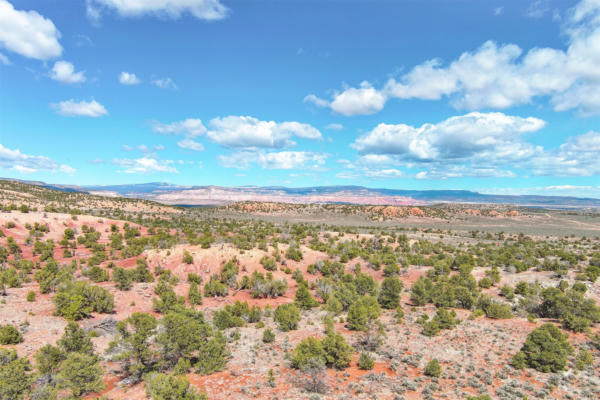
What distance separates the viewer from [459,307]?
23.2 meters

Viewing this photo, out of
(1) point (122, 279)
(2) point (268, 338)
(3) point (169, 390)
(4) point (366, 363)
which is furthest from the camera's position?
(1) point (122, 279)

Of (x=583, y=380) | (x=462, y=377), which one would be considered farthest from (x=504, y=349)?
(x=462, y=377)

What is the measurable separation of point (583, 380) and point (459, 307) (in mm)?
10709

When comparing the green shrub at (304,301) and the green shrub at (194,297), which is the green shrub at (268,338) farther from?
the green shrub at (194,297)

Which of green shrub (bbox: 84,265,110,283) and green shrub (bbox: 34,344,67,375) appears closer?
green shrub (bbox: 34,344,67,375)

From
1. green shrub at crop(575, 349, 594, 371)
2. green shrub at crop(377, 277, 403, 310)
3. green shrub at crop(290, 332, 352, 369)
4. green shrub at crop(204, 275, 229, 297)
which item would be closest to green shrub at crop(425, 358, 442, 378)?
green shrub at crop(290, 332, 352, 369)

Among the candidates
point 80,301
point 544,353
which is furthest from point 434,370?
point 80,301

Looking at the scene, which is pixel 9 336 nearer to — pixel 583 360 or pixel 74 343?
pixel 74 343

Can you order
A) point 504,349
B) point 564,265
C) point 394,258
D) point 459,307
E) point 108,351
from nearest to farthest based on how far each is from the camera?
point 108,351 → point 504,349 → point 459,307 → point 564,265 → point 394,258

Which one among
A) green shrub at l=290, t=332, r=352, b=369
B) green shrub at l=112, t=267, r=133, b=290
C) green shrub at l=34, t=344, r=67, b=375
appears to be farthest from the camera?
green shrub at l=112, t=267, r=133, b=290

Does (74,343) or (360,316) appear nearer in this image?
(74,343)

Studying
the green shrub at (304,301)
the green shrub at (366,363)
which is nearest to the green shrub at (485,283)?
the green shrub at (304,301)

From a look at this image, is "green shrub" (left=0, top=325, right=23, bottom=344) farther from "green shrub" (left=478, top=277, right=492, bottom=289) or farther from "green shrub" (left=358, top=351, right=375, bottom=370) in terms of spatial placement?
"green shrub" (left=478, top=277, right=492, bottom=289)

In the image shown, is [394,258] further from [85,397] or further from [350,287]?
[85,397]
